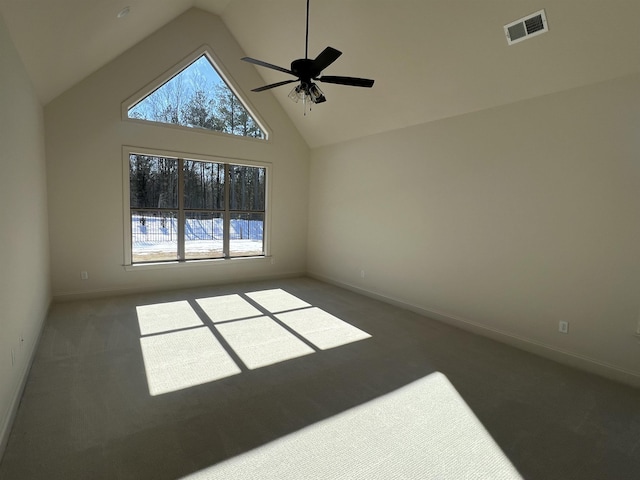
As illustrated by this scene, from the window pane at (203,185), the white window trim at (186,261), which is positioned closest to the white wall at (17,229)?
the white window trim at (186,261)

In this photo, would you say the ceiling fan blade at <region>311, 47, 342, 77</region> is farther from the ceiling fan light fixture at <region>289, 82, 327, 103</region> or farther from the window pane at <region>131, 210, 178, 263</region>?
the window pane at <region>131, 210, 178, 263</region>

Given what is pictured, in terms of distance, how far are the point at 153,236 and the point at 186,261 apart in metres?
0.65

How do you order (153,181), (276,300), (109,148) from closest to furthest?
(109,148) < (276,300) < (153,181)

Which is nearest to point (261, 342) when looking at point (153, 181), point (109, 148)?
point (153, 181)

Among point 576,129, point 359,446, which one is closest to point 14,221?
point 359,446

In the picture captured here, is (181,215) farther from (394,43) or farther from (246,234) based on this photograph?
(394,43)

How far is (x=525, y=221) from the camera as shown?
3463 millimetres

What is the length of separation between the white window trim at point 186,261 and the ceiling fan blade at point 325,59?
124 inches

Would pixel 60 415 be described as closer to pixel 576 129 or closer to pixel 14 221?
pixel 14 221

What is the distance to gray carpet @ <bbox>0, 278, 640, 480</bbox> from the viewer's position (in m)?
1.81

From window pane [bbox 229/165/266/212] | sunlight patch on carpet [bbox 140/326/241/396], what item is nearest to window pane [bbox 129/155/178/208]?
A: window pane [bbox 229/165/266/212]

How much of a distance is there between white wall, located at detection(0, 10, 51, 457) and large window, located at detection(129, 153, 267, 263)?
59.4 inches

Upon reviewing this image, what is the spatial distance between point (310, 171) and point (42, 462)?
5.73 metres

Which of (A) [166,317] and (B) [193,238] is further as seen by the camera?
(B) [193,238]
